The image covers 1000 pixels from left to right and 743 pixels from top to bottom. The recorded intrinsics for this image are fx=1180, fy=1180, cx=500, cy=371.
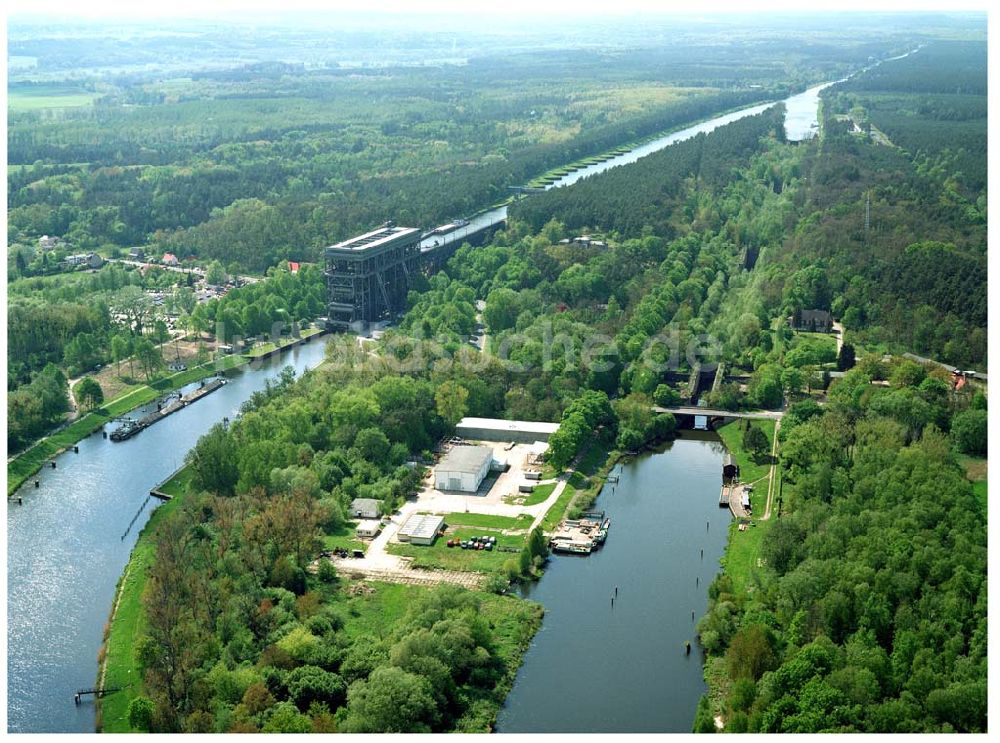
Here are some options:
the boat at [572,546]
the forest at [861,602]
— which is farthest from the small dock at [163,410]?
the forest at [861,602]

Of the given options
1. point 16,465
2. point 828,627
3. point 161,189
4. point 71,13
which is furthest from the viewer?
point 71,13

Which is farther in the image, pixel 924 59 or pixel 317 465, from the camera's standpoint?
pixel 924 59

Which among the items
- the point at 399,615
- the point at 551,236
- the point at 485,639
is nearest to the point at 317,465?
the point at 399,615

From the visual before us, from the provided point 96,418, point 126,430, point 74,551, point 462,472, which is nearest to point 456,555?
point 462,472

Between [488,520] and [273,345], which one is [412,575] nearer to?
[488,520]

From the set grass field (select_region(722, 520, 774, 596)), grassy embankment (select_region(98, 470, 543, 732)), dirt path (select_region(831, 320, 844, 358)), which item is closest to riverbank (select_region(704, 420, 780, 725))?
grass field (select_region(722, 520, 774, 596))
